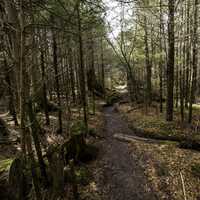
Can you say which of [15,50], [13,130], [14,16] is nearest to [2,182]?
[15,50]

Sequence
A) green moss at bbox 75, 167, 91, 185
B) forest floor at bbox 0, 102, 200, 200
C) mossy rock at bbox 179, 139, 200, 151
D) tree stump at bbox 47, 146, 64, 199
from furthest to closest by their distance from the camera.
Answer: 1. mossy rock at bbox 179, 139, 200, 151
2. green moss at bbox 75, 167, 91, 185
3. forest floor at bbox 0, 102, 200, 200
4. tree stump at bbox 47, 146, 64, 199

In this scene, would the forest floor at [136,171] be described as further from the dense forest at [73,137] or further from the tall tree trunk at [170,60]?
the tall tree trunk at [170,60]

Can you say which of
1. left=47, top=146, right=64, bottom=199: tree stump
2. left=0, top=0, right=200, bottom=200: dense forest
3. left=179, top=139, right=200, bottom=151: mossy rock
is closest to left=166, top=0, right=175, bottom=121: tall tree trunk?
left=0, top=0, right=200, bottom=200: dense forest

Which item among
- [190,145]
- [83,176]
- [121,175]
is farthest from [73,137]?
[190,145]

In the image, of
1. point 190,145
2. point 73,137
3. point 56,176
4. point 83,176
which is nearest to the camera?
point 56,176

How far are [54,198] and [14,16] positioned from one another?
470 centimetres

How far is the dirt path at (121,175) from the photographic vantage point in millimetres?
5297

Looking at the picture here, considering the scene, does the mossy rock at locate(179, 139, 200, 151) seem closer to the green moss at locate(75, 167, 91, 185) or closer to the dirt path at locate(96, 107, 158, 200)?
the dirt path at locate(96, 107, 158, 200)

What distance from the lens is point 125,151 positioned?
809cm

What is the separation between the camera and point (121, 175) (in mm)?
6238

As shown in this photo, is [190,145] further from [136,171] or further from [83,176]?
[83,176]

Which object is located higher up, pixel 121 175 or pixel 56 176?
pixel 56 176

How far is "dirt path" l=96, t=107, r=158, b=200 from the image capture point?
17.4 feet

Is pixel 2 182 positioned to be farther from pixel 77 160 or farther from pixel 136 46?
pixel 136 46
